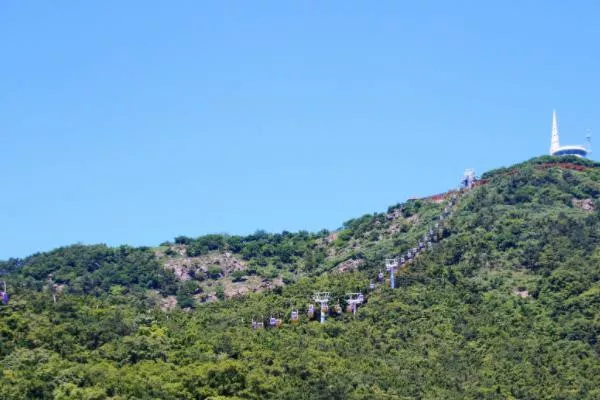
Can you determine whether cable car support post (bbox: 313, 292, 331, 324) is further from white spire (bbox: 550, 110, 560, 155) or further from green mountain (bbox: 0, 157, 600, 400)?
white spire (bbox: 550, 110, 560, 155)

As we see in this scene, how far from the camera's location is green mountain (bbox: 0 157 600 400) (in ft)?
289

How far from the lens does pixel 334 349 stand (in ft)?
317

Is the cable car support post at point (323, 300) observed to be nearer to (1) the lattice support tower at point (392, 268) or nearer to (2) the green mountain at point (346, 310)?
(2) the green mountain at point (346, 310)

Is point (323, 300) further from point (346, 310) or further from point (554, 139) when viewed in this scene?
point (554, 139)

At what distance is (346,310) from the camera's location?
354ft

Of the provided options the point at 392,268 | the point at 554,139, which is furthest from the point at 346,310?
the point at 554,139

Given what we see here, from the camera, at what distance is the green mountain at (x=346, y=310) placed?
88.1m

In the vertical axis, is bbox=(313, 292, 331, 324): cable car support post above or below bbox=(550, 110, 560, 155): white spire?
below

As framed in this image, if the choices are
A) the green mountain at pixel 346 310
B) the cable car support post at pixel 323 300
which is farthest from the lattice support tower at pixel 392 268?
the cable car support post at pixel 323 300

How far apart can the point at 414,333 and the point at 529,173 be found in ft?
155

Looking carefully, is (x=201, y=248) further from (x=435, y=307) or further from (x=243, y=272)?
(x=435, y=307)

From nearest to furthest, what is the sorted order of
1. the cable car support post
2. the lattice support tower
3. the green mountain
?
the green mountain, the cable car support post, the lattice support tower

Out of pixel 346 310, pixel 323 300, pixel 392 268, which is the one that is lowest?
pixel 346 310

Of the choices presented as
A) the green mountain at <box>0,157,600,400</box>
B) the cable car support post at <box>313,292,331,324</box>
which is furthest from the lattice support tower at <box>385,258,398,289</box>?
the cable car support post at <box>313,292,331,324</box>
